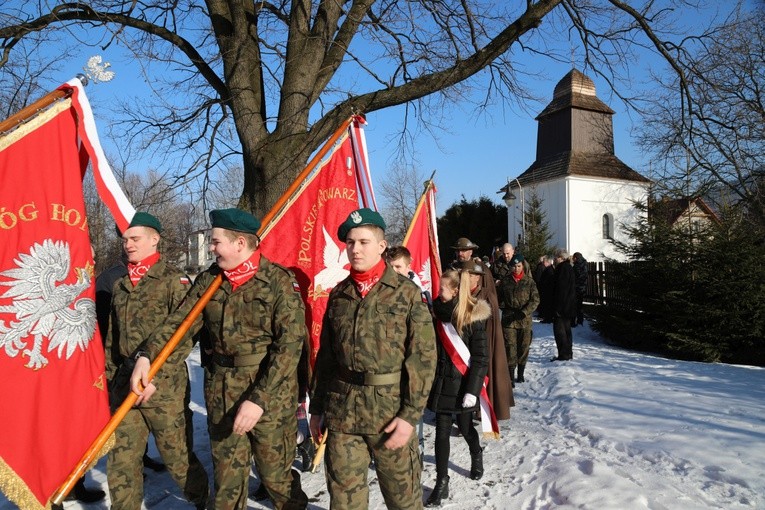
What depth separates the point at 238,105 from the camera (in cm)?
580

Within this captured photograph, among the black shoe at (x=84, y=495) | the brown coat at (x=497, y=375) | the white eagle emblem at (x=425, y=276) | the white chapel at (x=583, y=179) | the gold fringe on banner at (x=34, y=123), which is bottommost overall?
the black shoe at (x=84, y=495)

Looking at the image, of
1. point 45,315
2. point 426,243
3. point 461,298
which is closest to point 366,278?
point 461,298

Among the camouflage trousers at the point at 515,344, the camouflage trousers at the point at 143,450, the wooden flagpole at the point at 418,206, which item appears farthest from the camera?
the camouflage trousers at the point at 515,344

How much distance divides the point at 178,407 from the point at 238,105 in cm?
335

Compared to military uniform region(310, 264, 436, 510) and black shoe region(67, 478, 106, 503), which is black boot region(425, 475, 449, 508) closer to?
military uniform region(310, 264, 436, 510)

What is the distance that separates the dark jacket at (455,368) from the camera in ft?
13.8

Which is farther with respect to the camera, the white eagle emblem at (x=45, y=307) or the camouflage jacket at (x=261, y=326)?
the camouflage jacket at (x=261, y=326)

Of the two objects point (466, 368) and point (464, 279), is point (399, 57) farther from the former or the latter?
point (466, 368)

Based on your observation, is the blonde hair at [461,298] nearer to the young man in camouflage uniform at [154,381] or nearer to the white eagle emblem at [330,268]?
the white eagle emblem at [330,268]

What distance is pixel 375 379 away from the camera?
3.01 m

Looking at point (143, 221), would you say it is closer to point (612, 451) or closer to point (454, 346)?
point (454, 346)

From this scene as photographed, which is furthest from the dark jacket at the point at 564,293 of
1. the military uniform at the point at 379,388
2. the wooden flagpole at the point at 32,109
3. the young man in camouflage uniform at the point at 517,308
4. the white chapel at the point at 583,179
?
the white chapel at the point at 583,179

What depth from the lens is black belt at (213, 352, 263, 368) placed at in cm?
330

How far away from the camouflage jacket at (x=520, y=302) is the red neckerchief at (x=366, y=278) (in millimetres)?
5074
